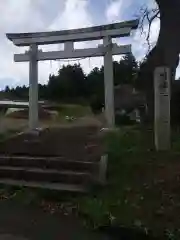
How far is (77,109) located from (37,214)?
852 inches

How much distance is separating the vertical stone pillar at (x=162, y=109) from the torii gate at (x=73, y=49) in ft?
20.2

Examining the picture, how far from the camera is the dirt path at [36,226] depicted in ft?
18.4

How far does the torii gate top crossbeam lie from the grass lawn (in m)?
7.52

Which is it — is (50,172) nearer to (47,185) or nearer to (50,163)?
(47,185)

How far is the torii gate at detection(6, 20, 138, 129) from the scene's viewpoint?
1584 centimetres

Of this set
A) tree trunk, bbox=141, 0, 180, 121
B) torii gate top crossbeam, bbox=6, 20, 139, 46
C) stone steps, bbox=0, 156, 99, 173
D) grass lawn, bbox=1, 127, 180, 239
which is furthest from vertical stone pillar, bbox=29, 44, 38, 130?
grass lawn, bbox=1, 127, 180, 239

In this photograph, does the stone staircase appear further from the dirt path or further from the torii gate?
the torii gate

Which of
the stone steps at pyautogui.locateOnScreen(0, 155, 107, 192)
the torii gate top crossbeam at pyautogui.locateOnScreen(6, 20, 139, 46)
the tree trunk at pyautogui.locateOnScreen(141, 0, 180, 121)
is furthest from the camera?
the torii gate top crossbeam at pyautogui.locateOnScreen(6, 20, 139, 46)

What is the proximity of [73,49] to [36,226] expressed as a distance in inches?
437

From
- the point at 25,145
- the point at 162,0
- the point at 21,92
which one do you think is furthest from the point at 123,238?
the point at 21,92

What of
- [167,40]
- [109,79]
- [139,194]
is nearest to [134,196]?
[139,194]

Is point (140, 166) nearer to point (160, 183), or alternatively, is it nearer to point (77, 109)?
point (160, 183)

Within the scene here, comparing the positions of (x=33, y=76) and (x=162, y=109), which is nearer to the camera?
(x=162, y=109)

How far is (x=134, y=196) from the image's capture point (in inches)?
260
